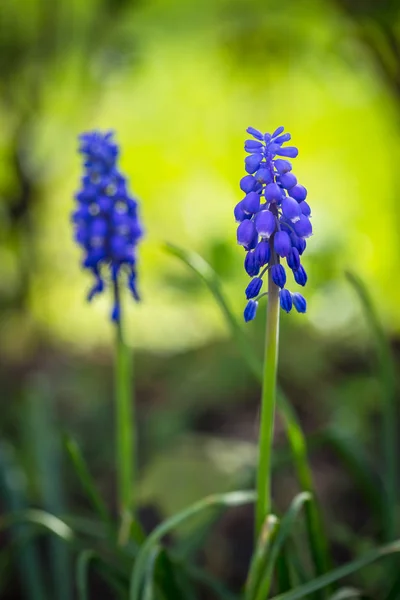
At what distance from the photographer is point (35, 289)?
17.2ft

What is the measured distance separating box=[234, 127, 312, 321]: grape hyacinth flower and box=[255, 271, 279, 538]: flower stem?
29 millimetres

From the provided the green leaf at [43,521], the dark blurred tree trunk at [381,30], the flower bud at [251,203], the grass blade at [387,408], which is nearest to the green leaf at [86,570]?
the green leaf at [43,521]

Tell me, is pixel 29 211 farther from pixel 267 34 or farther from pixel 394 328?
pixel 394 328

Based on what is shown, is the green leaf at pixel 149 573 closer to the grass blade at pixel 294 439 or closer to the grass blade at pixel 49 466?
the grass blade at pixel 294 439

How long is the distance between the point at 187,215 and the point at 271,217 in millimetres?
3677

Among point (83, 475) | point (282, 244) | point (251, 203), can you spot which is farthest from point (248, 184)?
point (83, 475)

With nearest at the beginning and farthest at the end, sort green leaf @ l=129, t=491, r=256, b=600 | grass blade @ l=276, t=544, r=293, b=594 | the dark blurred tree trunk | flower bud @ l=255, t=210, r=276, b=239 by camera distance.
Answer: flower bud @ l=255, t=210, r=276, b=239 < green leaf @ l=129, t=491, r=256, b=600 < grass blade @ l=276, t=544, r=293, b=594 < the dark blurred tree trunk

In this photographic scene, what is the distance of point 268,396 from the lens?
6.03 feet

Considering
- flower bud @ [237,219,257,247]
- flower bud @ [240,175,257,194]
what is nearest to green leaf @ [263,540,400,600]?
flower bud @ [237,219,257,247]

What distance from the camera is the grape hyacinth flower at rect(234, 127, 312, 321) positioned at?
5.44ft

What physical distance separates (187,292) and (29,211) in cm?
153

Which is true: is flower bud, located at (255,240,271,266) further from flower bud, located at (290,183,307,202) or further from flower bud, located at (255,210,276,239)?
flower bud, located at (290,183,307,202)

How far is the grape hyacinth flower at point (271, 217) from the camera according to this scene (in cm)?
166

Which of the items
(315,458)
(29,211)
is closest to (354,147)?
(29,211)
